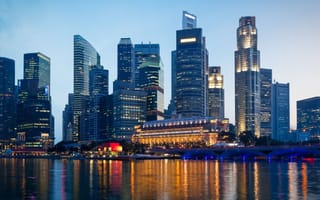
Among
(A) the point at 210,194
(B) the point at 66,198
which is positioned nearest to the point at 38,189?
(B) the point at 66,198

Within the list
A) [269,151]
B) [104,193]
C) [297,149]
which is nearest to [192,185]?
[104,193]

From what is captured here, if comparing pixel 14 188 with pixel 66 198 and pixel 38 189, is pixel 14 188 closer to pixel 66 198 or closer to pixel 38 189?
pixel 38 189

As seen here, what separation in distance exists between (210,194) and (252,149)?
142 m

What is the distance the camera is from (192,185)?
240 ft

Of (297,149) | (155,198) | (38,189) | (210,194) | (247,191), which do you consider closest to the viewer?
(155,198)

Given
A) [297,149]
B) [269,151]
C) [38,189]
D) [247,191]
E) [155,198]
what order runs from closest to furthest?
[155,198], [247,191], [38,189], [297,149], [269,151]

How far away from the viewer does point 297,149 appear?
179625 mm

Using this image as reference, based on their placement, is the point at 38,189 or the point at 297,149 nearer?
the point at 38,189

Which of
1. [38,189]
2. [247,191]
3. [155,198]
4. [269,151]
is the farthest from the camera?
[269,151]

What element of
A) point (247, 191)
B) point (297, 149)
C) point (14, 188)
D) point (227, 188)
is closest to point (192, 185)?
point (227, 188)

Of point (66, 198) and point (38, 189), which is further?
point (38, 189)

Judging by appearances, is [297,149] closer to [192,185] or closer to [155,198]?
[192,185]

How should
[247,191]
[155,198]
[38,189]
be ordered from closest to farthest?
[155,198] → [247,191] → [38,189]

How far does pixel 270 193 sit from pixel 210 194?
851 cm
